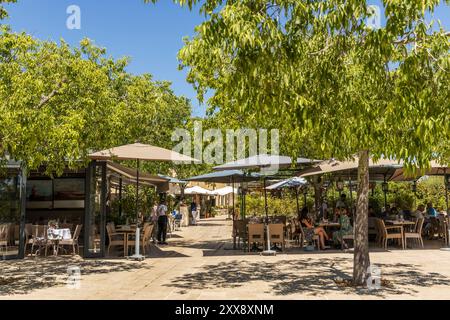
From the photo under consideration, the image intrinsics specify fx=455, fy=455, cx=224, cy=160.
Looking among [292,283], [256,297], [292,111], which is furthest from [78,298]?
[292,111]

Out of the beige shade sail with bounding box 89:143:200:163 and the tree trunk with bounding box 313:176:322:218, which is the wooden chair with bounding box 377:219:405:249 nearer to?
the tree trunk with bounding box 313:176:322:218

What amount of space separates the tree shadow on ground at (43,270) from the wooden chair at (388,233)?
6710 mm

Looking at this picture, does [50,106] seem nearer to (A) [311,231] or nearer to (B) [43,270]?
(B) [43,270]

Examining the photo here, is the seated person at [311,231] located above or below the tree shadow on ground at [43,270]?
above

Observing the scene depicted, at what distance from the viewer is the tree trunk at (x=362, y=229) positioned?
752 centimetres

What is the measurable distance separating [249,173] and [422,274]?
701 cm

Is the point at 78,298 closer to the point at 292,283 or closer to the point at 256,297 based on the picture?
the point at 256,297

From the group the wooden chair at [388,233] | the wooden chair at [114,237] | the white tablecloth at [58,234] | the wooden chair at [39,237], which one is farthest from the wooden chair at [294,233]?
the wooden chair at [39,237]

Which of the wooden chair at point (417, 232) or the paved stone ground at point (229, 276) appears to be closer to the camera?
the paved stone ground at point (229, 276)

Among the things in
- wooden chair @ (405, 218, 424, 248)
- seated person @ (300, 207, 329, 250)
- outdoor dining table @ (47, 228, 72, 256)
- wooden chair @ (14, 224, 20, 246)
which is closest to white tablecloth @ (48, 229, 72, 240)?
outdoor dining table @ (47, 228, 72, 256)

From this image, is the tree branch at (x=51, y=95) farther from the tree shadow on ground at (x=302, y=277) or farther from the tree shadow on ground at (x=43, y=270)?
the tree shadow on ground at (x=302, y=277)

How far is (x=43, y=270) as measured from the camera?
9914 millimetres

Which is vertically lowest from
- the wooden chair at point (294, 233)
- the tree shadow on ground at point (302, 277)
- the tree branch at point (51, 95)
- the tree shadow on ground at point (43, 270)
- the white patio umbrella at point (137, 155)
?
the tree shadow on ground at point (302, 277)
